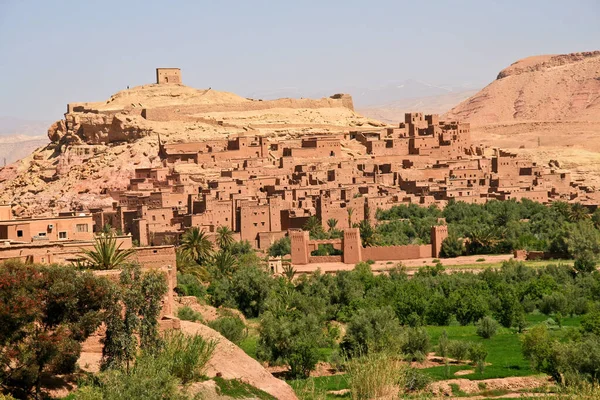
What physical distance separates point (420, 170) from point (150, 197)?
14.6m

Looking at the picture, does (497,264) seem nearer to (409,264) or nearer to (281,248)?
(409,264)

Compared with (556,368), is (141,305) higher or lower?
higher

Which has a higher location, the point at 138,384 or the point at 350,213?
the point at 350,213

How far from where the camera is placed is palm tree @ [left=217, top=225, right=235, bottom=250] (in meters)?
47.6

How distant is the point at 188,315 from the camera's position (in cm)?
2592

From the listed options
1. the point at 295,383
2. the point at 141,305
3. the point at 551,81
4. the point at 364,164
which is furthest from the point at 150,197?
the point at 551,81

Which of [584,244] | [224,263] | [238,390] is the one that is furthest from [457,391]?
[584,244]

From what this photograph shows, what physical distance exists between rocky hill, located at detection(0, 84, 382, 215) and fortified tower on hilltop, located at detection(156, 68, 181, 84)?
1893mm

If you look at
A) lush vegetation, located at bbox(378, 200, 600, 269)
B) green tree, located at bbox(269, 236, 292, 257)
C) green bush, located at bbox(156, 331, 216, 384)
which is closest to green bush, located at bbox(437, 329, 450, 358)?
green bush, located at bbox(156, 331, 216, 384)

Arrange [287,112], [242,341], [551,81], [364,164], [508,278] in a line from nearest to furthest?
[242,341]
[508,278]
[364,164]
[287,112]
[551,81]

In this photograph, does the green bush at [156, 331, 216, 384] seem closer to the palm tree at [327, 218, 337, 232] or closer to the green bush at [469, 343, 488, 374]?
the green bush at [469, 343, 488, 374]

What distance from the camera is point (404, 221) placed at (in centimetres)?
5406

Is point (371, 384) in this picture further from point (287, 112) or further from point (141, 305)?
point (287, 112)

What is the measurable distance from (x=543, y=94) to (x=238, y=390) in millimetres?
117316
